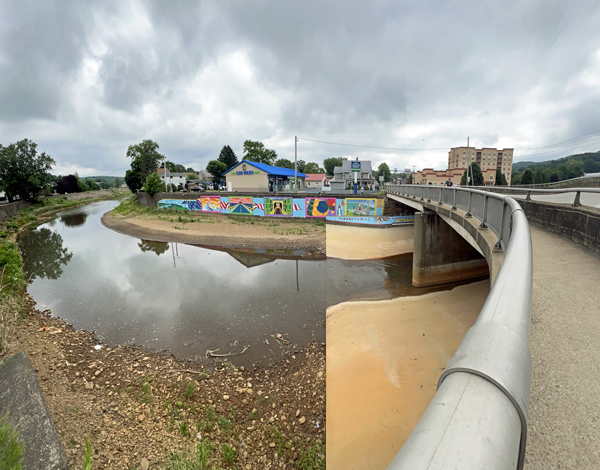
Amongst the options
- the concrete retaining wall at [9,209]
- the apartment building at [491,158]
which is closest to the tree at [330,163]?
the apartment building at [491,158]

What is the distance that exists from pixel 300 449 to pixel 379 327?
19.1ft

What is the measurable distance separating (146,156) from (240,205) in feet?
129

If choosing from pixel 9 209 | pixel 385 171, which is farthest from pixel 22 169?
pixel 385 171

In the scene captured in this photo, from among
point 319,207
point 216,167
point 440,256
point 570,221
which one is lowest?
point 440,256

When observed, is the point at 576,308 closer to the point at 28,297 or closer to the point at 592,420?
the point at 592,420

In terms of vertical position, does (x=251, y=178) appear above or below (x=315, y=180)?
above

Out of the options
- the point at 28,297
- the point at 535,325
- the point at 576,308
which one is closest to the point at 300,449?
the point at 535,325

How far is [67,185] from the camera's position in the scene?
88.7 meters

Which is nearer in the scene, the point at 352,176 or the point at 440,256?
the point at 440,256

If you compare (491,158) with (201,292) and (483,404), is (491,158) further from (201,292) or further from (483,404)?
(483,404)

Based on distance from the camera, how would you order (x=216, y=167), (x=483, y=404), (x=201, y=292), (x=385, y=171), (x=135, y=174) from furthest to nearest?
(x=385, y=171) → (x=216, y=167) → (x=135, y=174) → (x=201, y=292) → (x=483, y=404)

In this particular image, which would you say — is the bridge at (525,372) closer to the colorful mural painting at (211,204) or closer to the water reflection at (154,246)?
the water reflection at (154,246)

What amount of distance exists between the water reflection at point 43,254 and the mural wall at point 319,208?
774 inches

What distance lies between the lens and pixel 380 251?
972 inches
